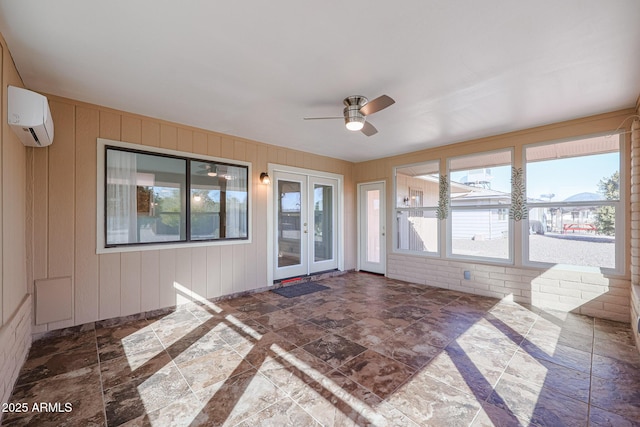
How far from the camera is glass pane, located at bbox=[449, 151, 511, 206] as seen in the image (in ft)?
14.2

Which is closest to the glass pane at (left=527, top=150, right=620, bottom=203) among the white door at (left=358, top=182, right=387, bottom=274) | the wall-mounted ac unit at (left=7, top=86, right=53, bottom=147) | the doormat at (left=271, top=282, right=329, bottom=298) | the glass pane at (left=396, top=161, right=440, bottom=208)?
the glass pane at (left=396, top=161, right=440, bottom=208)

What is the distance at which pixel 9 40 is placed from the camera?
2082 mm

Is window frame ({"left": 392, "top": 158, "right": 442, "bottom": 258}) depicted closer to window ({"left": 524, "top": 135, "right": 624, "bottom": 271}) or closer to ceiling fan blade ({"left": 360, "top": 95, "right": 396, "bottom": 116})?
window ({"left": 524, "top": 135, "right": 624, "bottom": 271})

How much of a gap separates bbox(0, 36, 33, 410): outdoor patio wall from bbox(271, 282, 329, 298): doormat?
294cm

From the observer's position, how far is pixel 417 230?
5453mm

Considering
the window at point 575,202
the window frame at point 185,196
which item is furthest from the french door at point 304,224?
the window at point 575,202

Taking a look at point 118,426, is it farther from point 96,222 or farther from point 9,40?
point 9,40

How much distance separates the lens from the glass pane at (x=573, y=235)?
350 centimetres

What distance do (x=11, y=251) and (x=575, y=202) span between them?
6.16 m

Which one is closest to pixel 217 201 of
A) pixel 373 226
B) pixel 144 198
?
pixel 144 198

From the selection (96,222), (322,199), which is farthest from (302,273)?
(96,222)

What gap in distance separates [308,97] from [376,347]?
269 centimetres

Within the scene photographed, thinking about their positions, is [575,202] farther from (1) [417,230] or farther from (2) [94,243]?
(2) [94,243]

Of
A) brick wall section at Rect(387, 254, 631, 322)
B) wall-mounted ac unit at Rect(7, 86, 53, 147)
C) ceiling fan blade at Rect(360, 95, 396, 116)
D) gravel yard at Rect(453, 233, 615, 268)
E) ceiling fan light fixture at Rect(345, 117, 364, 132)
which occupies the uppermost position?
ceiling fan blade at Rect(360, 95, 396, 116)
